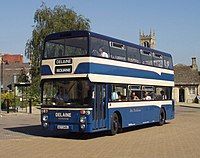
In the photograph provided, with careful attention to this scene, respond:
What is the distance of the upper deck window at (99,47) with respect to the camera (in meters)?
18.6

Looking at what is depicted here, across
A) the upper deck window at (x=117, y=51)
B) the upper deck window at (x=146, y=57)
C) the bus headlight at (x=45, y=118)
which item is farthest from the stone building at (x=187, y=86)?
the bus headlight at (x=45, y=118)

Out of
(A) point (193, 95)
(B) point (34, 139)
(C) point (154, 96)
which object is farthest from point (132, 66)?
(A) point (193, 95)

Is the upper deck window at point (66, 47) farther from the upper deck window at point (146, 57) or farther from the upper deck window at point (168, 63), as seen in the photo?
the upper deck window at point (168, 63)

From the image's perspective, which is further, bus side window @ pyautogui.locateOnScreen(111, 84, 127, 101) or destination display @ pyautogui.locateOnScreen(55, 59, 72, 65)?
bus side window @ pyautogui.locateOnScreen(111, 84, 127, 101)

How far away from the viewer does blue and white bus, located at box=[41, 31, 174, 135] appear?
1828 cm

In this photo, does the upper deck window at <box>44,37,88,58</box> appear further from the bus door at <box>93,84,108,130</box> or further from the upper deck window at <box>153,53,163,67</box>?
the upper deck window at <box>153,53,163,67</box>

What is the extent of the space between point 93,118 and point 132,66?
4.68 meters

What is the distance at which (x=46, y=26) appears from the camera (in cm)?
5694

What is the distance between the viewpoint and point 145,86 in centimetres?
2369

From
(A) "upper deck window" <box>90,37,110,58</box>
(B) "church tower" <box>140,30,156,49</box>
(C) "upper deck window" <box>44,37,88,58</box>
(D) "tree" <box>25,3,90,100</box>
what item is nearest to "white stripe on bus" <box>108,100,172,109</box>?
(A) "upper deck window" <box>90,37,110,58</box>

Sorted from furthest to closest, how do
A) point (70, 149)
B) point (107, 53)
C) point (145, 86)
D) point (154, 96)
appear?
point (154, 96)
point (145, 86)
point (107, 53)
point (70, 149)

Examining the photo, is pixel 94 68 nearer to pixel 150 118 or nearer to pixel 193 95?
pixel 150 118

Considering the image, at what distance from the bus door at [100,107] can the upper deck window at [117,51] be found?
1.73 metres

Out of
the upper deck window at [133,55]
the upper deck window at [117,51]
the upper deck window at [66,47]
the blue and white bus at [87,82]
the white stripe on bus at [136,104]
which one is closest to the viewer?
the blue and white bus at [87,82]
